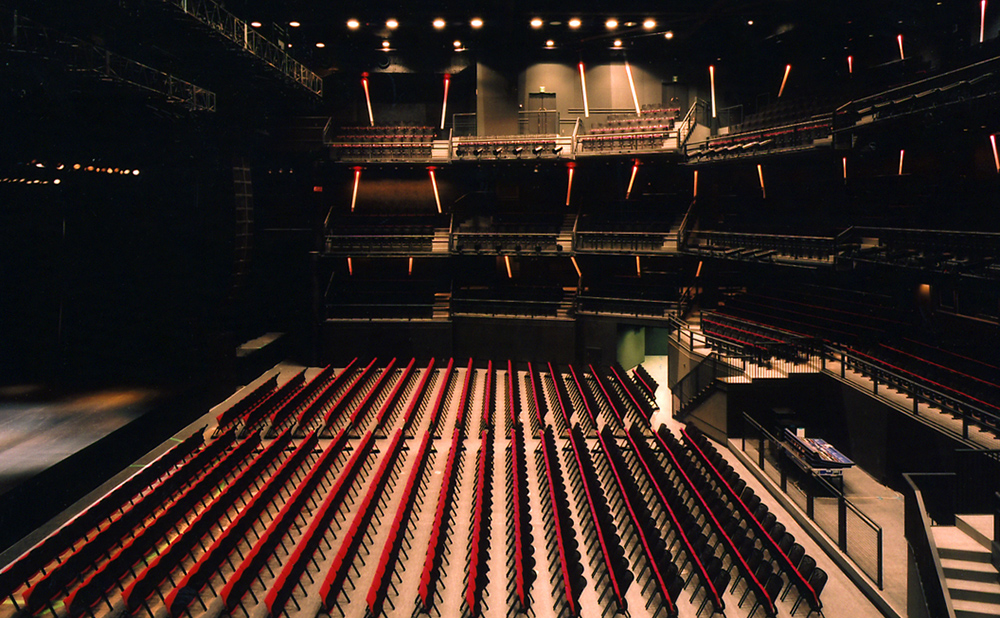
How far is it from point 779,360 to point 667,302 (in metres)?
4.34

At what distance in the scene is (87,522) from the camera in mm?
7227

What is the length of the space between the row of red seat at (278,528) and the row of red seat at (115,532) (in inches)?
55.6

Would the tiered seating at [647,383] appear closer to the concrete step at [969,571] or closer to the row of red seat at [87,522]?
the concrete step at [969,571]

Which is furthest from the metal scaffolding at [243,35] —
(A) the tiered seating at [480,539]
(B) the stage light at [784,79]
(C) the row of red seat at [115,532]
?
(B) the stage light at [784,79]

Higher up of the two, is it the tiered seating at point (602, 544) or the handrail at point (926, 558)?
the handrail at point (926, 558)

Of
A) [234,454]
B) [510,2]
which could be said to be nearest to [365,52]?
[510,2]

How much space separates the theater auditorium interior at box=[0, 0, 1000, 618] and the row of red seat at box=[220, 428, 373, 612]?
2.0 inches

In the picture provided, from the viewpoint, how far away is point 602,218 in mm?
17422

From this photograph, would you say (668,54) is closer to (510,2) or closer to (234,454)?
(510,2)

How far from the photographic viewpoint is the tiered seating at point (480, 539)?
19.5 ft

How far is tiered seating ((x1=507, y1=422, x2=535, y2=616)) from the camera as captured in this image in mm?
6051

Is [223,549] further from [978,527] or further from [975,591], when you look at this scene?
[978,527]

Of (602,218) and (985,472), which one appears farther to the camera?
(602,218)

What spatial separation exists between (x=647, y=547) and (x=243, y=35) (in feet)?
33.1
